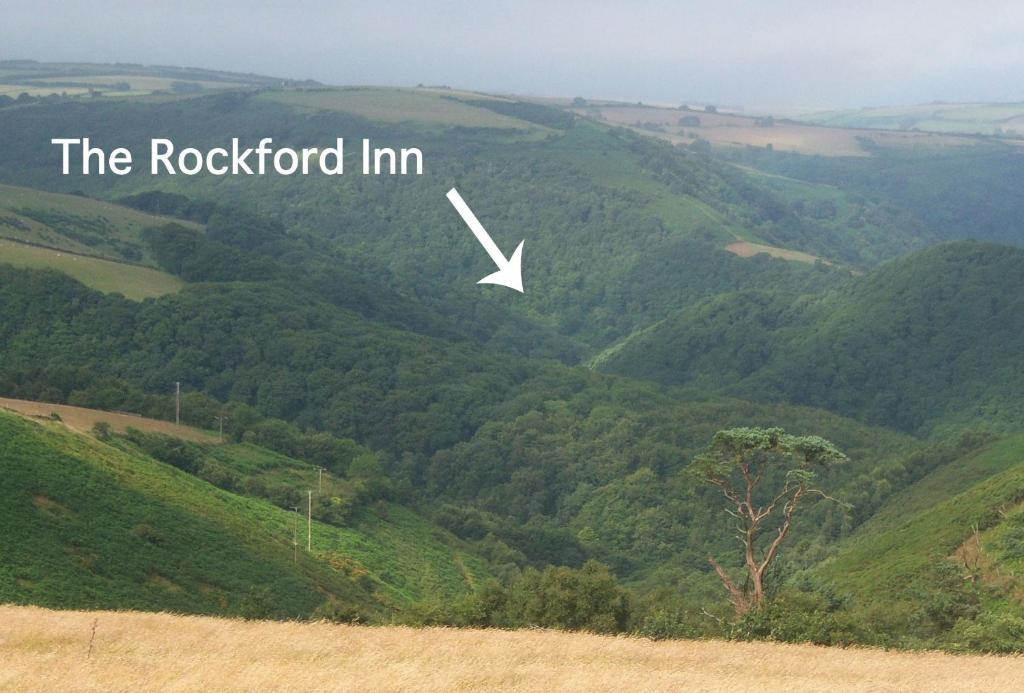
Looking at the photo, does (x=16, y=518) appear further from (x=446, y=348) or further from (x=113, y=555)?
(x=446, y=348)

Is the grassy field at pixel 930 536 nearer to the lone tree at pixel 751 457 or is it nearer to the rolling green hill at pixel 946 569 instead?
the rolling green hill at pixel 946 569

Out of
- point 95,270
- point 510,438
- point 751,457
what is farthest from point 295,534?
point 95,270

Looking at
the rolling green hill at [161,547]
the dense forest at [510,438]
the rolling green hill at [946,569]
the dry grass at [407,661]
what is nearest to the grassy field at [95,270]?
the dense forest at [510,438]

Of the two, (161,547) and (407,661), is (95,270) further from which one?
(407,661)

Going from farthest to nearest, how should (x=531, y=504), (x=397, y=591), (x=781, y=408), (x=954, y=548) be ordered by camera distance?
(x=781, y=408), (x=531, y=504), (x=397, y=591), (x=954, y=548)

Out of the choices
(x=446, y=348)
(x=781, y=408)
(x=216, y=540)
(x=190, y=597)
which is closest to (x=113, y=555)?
(x=190, y=597)

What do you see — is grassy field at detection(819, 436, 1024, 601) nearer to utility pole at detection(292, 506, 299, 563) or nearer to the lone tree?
the lone tree

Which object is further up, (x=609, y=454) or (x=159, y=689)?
(x=159, y=689)

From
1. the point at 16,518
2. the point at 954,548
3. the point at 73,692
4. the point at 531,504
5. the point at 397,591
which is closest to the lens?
the point at 73,692
